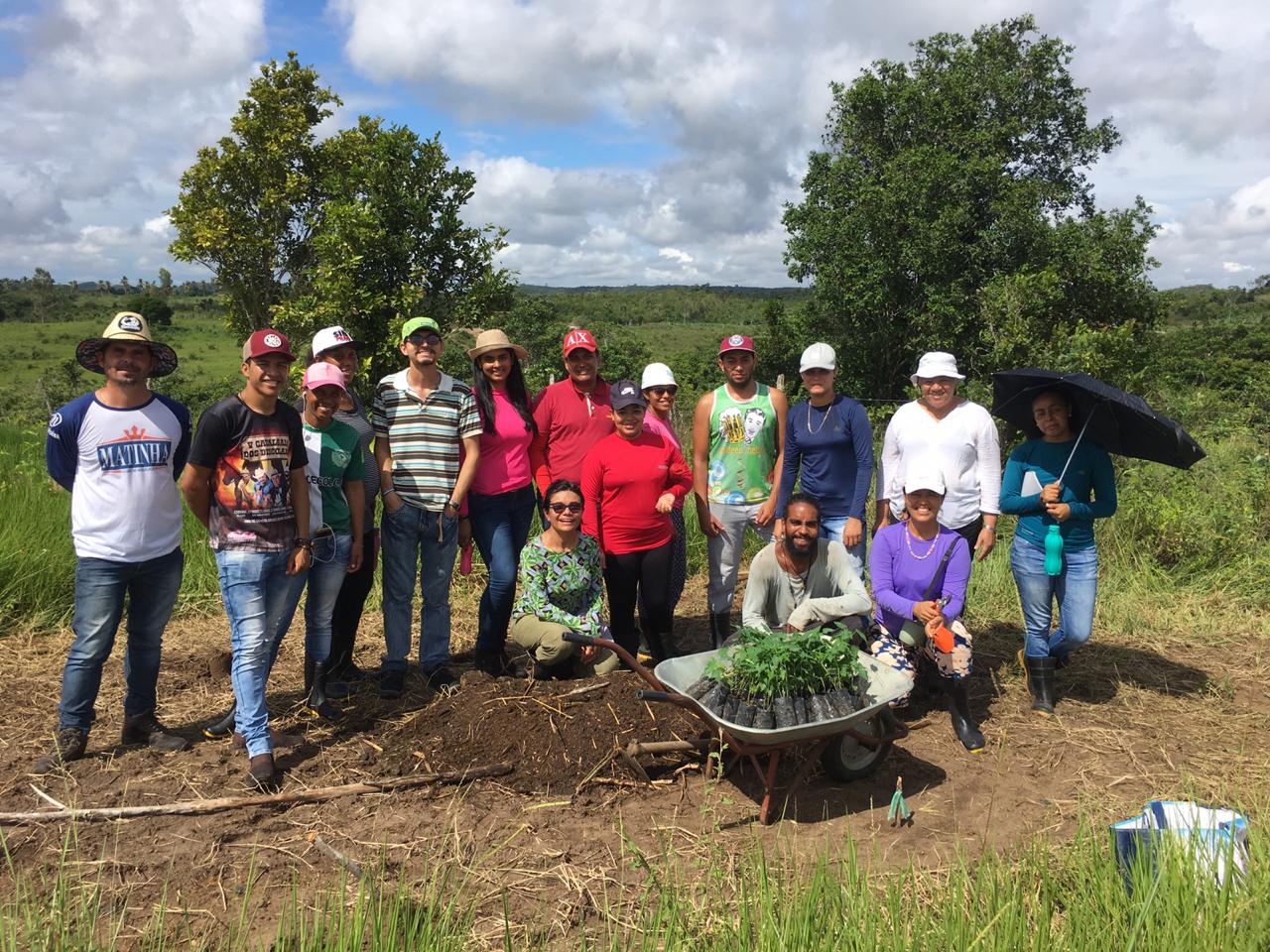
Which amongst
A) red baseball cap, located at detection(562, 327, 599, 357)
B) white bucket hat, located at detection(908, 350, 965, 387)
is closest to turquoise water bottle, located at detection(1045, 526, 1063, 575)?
white bucket hat, located at detection(908, 350, 965, 387)

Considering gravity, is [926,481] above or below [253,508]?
above

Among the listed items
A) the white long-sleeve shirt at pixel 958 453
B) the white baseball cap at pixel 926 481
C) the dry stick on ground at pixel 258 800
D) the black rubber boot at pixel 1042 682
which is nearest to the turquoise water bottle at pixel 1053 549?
the white long-sleeve shirt at pixel 958 453

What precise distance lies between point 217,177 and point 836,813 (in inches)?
598

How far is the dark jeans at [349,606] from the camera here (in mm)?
4766

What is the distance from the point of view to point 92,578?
3.75 metres

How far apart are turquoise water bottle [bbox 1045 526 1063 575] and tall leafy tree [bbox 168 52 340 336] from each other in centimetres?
1368

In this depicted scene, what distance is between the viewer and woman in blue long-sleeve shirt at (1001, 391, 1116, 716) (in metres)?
4.53

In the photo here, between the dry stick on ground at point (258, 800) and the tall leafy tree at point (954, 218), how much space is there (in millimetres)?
17619

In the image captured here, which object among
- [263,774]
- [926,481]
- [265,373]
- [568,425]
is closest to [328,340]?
[265,373]

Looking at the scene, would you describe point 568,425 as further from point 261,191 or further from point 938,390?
point 261,191

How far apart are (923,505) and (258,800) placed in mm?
3400

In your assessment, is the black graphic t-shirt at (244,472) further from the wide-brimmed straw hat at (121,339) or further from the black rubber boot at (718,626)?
the black rubber boot at (718,626)

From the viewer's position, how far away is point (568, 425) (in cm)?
496

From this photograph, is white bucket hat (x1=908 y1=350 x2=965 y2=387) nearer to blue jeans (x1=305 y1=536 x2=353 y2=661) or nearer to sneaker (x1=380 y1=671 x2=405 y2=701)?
blue jeans (x1=305 y1=536 x2=353 y2=661)
